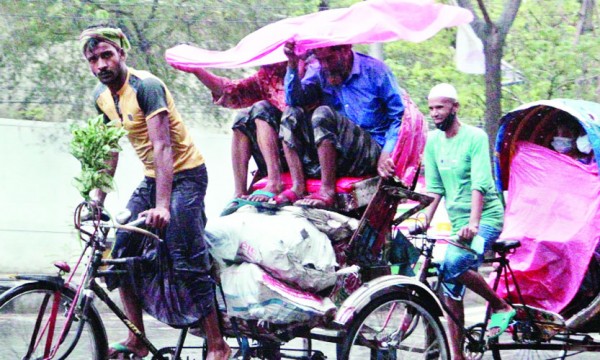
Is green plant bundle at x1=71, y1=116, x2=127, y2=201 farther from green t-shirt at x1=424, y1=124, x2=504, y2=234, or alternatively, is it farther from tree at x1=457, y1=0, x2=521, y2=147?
tree at x1=457, y1=0, x2=521, y2=147

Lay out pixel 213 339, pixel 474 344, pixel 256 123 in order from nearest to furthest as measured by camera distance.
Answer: pixel 213 339 < pixel 256 123 < pixel 474 344

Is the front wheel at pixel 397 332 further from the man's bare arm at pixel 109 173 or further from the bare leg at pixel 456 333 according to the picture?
the man's bare arm at pixel 109 173

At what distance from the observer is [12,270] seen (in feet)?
36.7

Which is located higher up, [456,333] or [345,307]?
[345,307]

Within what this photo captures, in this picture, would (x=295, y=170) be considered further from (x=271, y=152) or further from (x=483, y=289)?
(x=483, y=289)

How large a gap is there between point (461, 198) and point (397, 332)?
53.7 inches

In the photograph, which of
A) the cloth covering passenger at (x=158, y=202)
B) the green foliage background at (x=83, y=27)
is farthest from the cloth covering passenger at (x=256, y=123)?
the green foliage background at (x=83, y=27)

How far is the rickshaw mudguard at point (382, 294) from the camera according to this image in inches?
192

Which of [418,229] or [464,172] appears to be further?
[464,172]

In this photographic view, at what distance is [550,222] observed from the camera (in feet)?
20.4

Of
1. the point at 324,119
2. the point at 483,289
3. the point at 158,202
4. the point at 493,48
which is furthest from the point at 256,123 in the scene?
the point at 493,48

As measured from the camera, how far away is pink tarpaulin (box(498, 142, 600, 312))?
5961mm

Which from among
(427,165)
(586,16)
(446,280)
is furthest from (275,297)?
(586,16)

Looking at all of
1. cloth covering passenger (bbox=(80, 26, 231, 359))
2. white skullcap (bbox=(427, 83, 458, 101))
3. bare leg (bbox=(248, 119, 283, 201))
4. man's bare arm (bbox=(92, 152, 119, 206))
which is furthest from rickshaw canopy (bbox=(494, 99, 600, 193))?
man's bare arm (bbox=(92, 152, 119, 206))
